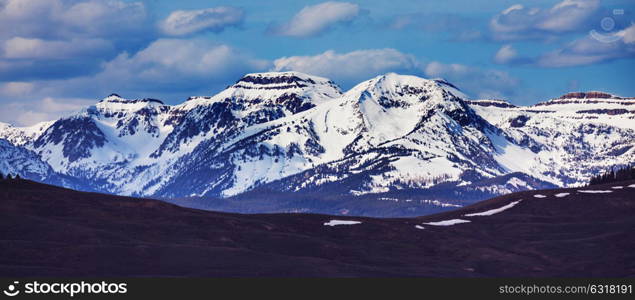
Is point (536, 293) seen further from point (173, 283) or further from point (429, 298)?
point (173, 283)

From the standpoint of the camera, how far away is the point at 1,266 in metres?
197

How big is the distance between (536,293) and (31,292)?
2339 inches

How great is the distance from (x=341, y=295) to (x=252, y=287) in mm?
11195

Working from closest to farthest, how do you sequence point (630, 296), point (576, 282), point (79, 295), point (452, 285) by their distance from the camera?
point (79, 295) → point (630, 296) → point (452, 285) → point (576, 282)

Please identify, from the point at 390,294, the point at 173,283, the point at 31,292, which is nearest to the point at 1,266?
the point at 173,283

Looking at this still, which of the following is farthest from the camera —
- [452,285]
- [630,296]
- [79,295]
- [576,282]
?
[576,282]

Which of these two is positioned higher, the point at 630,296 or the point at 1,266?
the point at 1,266

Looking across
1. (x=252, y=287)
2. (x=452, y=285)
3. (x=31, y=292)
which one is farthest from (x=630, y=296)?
(x=31, y=292)

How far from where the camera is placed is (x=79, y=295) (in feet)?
494

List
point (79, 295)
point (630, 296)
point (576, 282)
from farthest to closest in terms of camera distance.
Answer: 1. point (576, 282)
2. point (630, 296)
3. point (79, 295)

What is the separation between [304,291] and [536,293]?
2797 centimetres

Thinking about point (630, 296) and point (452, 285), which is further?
point (452, 285)

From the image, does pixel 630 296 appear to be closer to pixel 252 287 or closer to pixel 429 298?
pixel 429 298

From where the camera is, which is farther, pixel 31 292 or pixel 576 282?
pixel 576 282
